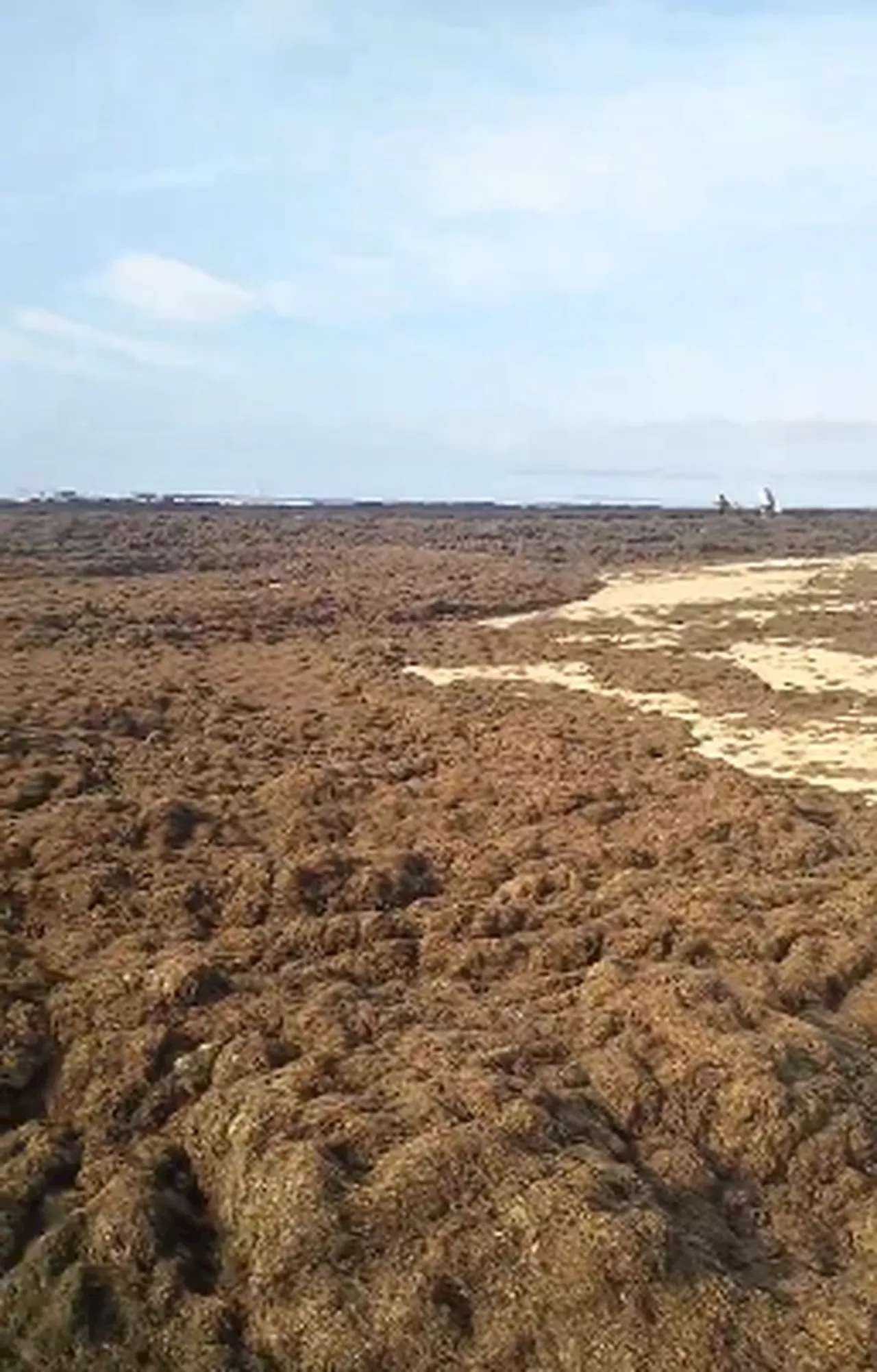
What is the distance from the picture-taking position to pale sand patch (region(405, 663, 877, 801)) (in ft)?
47.6

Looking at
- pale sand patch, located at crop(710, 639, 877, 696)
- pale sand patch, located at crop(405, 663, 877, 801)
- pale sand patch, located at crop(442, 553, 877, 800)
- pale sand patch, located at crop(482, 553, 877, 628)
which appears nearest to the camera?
pale sand patch, located at crop(405, 663, 877, 801)

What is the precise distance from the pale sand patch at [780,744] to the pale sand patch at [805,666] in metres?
2.13

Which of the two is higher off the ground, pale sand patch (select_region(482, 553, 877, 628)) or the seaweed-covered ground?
the seaweed-covered ground

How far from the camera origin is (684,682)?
21.2m

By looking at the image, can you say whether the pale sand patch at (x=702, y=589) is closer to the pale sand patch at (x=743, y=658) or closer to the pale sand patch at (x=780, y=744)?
the pale sand patch at (x=743, y=658)

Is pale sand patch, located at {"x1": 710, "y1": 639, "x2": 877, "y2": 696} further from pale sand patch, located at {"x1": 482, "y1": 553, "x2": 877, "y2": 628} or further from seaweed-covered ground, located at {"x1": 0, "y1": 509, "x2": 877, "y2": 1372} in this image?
seaweed-covered ground, located at {"x1": 0, "y1": 509, "x2": 877, "y2": 1372}

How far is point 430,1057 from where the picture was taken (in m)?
7.35

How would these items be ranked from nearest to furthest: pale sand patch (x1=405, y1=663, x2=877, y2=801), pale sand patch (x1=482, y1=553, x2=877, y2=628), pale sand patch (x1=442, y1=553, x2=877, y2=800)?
pale sand patch (x1=405, y1=663, x2=877, y2=801) < pale sand patch (x1=442, y1=553, x2=877, y2=800) < pale sand patch (x1=482, y1=553, x2=877, y2=628)

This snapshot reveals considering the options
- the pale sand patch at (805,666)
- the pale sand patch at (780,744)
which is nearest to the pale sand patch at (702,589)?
the pale sand patch at (805,666)

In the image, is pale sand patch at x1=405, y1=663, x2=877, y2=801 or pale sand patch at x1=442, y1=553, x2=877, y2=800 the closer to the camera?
pale sand patch at x1=405, y1=663, x2=877, y2=801

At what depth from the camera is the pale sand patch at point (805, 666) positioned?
2029cm

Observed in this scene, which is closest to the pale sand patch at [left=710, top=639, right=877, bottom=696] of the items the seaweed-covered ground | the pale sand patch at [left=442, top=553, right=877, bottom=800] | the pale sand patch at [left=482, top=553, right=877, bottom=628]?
the pale sand patch at [left=442, top=553, right=877, bottom=800]

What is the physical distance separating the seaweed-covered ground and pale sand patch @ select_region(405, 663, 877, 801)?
2.90ft

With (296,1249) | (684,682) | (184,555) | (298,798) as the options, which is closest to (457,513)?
(184,555)
